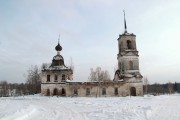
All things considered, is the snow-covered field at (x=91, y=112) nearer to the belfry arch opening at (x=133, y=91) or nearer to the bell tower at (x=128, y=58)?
the belfry arch opening at (x=133, y=91)

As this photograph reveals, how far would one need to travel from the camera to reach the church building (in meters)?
42.8

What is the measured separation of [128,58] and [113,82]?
16.8 feet

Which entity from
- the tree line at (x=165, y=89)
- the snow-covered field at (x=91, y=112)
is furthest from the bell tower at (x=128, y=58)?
the tree line at (x=165, y=89)

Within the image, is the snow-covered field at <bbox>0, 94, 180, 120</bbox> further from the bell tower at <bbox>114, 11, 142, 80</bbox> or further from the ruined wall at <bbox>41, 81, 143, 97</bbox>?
the bell tower at <bbox>114, 11, 142, 80</bbox>

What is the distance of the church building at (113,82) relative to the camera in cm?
4281

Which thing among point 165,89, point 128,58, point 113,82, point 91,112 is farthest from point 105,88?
point 165,89

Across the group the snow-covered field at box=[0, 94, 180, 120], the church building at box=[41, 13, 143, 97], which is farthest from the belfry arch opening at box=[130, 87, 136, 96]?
the snow-covered field at box=[0, 94, 180, 120]

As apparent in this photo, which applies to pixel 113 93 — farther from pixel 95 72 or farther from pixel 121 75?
pixel 95 72

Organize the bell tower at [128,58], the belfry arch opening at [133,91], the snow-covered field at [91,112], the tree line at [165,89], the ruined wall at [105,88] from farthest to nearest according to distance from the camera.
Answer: the tree line at [165,89], the bell tower at [128,58], the belfry arch opening at [133,91], the ruined wall at [105,88], the snow-covered field at [91,112]

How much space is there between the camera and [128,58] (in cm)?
4388

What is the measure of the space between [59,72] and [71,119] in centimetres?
3400

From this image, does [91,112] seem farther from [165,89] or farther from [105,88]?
[165,89]

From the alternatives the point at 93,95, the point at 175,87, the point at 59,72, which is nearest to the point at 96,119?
the point at 93,95

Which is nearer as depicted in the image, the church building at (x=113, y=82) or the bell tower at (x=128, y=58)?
the church building at (x=113, y=82)
